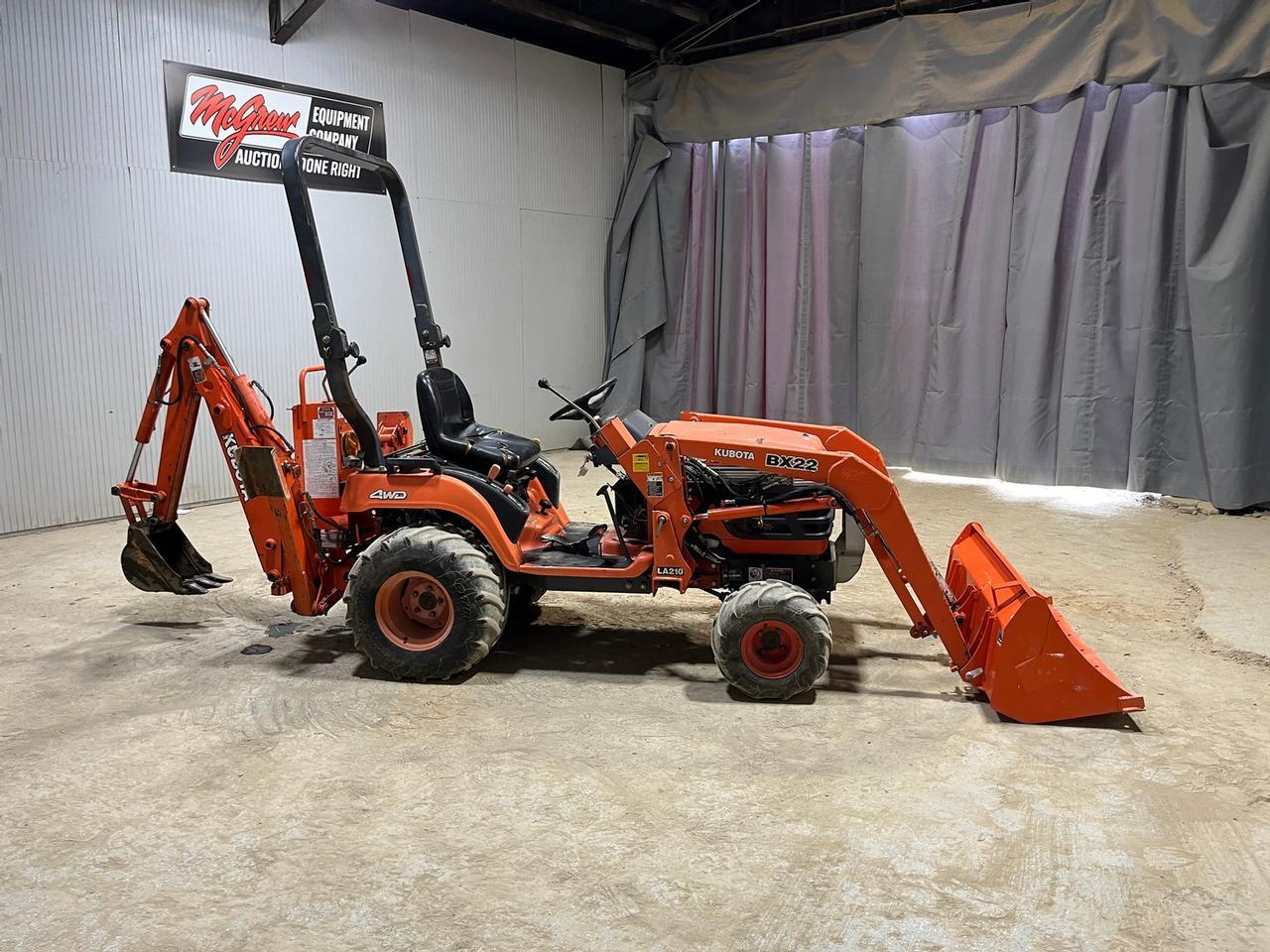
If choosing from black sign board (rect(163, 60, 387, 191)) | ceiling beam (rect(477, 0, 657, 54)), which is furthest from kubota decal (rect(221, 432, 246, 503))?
ceiling beam (rect(477, 0, 657, 54))

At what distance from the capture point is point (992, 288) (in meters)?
7.70

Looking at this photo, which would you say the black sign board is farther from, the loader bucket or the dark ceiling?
the loader bucket

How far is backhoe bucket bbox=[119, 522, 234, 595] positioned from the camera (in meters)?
4.17

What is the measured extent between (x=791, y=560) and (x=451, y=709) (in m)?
1.34

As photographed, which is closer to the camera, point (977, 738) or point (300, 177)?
point (977, 738)

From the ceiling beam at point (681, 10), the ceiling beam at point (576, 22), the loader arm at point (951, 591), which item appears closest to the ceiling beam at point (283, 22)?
the ceiling beam at point (576, 22)

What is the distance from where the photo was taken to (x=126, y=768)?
9.89ft

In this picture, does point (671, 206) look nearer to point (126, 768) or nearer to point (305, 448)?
point (305, 448)

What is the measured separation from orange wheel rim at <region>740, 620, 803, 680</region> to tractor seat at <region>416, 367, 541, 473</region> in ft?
3.82

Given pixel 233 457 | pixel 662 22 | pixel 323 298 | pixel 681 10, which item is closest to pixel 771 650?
pixel 323 298

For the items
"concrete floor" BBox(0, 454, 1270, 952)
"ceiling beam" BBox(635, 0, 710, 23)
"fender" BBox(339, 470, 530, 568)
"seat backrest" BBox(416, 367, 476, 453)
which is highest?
"ceiling beam" BBox(635, 0, 710, 23)

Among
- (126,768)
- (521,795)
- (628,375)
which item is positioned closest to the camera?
(521,795)

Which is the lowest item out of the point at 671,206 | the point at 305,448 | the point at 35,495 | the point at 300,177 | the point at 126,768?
the point at 126,768

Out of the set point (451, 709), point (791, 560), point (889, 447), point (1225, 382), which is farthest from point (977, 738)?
point (889, 447)
